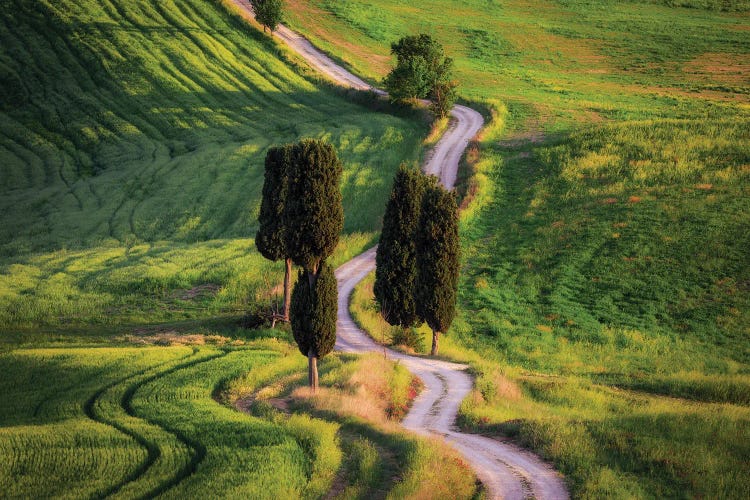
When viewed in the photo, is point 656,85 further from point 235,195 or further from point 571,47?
point 235,195

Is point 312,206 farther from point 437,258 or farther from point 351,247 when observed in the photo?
point 351,247

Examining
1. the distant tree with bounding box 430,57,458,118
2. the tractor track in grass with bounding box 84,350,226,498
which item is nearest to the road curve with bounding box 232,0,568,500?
the tractor track in grass with bounding box 84,350,226,498

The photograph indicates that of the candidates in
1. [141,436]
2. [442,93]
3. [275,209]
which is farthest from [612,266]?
[442,93]

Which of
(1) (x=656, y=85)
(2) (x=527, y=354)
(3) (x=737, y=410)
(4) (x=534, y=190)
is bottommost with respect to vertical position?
(2) (x=527, y=354)

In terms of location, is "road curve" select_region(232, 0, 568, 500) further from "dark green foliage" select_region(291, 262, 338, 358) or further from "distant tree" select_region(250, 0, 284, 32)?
"distant tree" select_region(250, 0, 284, 32)

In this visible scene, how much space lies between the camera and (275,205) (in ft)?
156

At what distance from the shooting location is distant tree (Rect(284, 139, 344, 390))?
33188mm

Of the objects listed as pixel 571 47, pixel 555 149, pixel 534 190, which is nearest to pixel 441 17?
pixel 571 47

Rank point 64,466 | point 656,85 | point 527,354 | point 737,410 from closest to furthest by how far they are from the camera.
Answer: point 64,466 < point 737,410 < point 527,354 < point 656,85

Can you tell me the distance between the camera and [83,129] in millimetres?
88875

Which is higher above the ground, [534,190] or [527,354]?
[534,190]

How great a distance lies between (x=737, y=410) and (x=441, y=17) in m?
121

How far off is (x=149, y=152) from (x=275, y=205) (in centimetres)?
4200

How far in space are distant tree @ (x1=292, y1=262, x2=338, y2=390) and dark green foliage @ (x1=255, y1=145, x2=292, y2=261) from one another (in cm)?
1422
